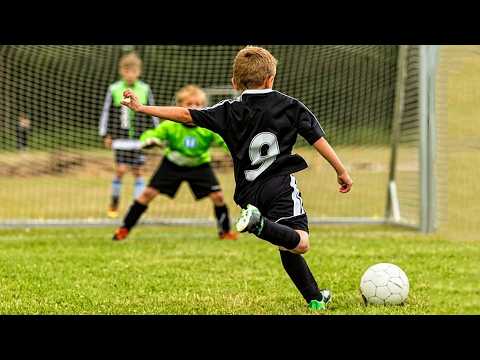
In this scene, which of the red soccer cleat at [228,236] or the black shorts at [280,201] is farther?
the red soccer cleat at [228,236]

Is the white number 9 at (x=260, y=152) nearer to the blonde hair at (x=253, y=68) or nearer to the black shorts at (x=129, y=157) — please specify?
the blonde hair at (x=253, y=68)

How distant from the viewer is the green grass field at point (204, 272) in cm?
432

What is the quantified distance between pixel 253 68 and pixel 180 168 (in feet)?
10.5

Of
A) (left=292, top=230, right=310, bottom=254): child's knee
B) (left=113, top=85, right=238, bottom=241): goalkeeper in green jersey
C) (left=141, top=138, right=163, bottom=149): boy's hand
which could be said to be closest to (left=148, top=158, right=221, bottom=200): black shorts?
(left=113, top=85, right=238, bottom=241): goalkeeper in green jersey

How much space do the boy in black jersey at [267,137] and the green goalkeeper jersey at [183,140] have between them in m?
2.79

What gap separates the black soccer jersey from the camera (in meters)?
4.18

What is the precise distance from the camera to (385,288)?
14.1 ft

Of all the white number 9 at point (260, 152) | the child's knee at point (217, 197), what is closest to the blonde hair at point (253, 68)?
the white number 9 at point (260, 152)

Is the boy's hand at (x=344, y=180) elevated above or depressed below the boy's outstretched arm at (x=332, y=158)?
below

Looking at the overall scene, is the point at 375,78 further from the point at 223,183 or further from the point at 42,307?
the point at 42,307

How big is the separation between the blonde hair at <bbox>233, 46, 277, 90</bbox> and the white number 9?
0.29 metres

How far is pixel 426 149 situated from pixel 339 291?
3.59 metres

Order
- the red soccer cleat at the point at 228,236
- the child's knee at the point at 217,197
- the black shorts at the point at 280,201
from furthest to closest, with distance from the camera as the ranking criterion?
the red soccer cleat at the point at 228,236
the child's knee at the point at 217,197
the black shorts at the point at 280,201

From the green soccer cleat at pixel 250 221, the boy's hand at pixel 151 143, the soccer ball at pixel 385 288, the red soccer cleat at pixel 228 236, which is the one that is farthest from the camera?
the red soccer cleat at pixel 228 236
